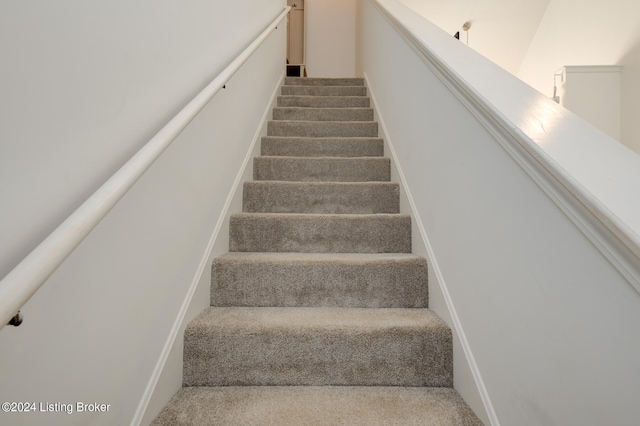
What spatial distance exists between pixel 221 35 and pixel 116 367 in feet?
4.25

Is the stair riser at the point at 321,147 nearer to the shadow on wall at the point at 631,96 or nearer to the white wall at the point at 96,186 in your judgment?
the white wall at the point at 96,186

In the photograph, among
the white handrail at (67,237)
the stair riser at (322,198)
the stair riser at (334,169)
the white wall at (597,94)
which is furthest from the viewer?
the white wall at (597,94)

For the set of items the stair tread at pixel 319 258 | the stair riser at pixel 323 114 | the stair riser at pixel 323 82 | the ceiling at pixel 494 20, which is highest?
the ceiling at pixel 494 20

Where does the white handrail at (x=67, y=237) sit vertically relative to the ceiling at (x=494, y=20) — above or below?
below

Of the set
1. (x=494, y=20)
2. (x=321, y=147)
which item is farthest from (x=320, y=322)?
(x=494, y=20)

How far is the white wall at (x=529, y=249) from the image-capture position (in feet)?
1.83

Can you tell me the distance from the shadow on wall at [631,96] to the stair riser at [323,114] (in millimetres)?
2199

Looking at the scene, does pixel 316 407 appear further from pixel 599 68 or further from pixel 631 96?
pixel 599 68

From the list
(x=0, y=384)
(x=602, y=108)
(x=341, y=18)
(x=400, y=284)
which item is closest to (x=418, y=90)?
(x=400, y=284)

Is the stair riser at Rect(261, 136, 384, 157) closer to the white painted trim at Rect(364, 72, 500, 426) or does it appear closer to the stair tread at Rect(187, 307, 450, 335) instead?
the white painted trim at Rect(364, 72, 500, 426)

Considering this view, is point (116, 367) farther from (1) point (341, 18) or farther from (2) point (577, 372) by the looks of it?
(1) point (341, 18)

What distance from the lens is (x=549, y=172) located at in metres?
0.66

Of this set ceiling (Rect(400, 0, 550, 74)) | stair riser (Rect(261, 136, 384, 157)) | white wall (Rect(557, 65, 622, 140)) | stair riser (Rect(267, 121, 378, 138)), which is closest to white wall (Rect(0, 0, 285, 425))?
stair riser (Rect(261, 136, 384, 157))

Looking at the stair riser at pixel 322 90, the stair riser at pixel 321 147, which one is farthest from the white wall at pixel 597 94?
the stair riser at pixel 321 147
